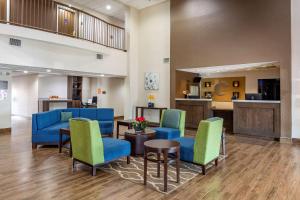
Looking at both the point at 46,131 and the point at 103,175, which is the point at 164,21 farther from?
the point at 103,175

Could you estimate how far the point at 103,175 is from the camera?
3.45 m

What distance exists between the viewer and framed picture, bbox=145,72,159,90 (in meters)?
8.91

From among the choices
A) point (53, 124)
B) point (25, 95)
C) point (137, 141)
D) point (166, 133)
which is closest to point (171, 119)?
point (166, 133)

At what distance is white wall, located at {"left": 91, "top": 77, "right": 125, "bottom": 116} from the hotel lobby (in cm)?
6

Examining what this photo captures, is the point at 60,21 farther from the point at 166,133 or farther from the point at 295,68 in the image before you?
the point at 295,68

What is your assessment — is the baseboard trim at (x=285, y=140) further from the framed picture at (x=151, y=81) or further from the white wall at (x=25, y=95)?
the white wall at (x=25, y=95)

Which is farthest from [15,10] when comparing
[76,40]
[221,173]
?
[221,173]

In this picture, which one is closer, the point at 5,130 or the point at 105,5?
the point at 5,130

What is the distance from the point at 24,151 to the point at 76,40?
3.76 m

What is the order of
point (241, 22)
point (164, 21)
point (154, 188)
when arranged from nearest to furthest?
point (154, 188) < point (241, 22) < point (164, 21)

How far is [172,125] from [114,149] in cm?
215

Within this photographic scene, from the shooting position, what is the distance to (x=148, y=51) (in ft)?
30.0

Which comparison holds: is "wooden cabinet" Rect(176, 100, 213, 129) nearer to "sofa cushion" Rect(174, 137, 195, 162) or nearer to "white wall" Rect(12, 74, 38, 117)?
"sofa cushion" Rect(174, 137, 195, 162)

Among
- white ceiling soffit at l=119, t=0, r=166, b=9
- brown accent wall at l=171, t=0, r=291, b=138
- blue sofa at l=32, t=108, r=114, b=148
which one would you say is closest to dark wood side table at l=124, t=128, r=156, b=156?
blue sofa at l=32, t=108, r=114, b=148
